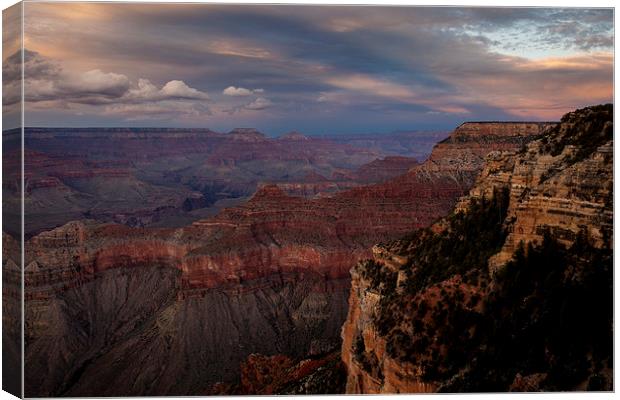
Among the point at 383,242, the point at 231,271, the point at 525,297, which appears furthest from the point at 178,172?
the point at 525,297

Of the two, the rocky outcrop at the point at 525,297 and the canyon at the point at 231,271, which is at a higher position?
the rocky outcrop at the point at 525,297

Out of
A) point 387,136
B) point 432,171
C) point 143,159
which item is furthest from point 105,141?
point 387,136

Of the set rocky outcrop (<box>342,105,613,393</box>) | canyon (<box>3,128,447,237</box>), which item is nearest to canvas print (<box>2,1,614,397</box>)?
rocky outcrop (<box>342,105,613,393</box>)

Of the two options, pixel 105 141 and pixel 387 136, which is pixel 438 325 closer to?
pixel 387 136

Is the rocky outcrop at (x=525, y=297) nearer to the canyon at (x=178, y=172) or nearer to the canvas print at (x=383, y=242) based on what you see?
the canvas print at (x=383, y=242)

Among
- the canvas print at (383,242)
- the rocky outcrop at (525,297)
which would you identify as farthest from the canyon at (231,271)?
the rocky outcrop at (525,297)

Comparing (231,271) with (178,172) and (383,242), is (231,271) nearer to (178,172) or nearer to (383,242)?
(383,242)

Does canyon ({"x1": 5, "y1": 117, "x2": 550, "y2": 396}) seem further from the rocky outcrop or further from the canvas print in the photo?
the rocky outcrop
